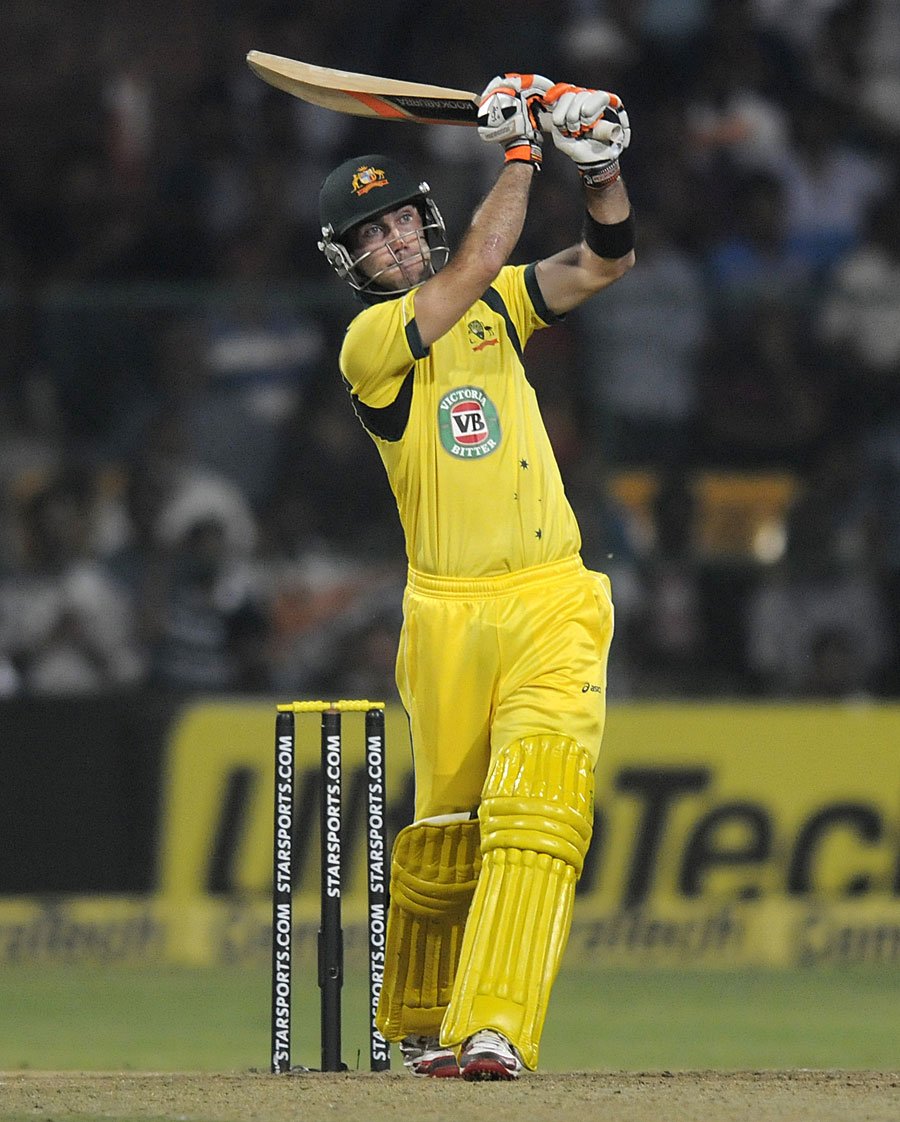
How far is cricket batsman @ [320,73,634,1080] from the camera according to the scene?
4.80 meters

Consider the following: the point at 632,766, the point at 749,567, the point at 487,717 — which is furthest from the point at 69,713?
the point at 487,717

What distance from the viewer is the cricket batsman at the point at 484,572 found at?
4805 mm

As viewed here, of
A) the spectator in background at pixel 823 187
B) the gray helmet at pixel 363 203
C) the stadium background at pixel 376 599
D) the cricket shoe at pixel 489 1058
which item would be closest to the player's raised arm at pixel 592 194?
the gray helmet at pixel 363 203

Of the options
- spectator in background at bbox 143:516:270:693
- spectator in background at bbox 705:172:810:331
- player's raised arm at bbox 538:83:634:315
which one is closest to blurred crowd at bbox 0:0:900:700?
spectator in background at bbox 143:516:270:693

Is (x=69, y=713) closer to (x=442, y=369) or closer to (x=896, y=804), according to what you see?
(x=896, y=804)

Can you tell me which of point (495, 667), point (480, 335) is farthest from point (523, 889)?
point (480, 335)

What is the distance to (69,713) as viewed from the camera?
908cm

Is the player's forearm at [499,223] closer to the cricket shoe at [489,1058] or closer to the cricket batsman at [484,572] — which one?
the cricket batsman at [484,572]

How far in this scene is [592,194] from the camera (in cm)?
516

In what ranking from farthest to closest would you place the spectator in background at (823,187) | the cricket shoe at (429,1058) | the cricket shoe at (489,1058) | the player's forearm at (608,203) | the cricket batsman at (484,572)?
the spectator in background at (823,187), the player's forearm at (608,203), the cricket shoe at (429,1058), the cricket batsman at (484,572), the cricket shoe at (489,1058)

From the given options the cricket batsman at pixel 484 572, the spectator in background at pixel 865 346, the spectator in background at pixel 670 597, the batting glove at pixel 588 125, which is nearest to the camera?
the cricket batsman at pixel 484 572

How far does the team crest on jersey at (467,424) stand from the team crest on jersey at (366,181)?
558 millimetres

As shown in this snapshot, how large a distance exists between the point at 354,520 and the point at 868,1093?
199 inches

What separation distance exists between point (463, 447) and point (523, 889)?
1.10 meters
